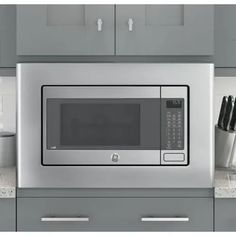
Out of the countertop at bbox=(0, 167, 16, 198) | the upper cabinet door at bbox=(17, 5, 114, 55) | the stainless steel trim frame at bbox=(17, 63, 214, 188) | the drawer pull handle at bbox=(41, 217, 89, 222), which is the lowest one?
the drawer pull handle at bbox=(41, 217, 89, 222)

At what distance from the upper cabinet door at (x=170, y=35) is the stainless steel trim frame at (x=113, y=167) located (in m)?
0.07

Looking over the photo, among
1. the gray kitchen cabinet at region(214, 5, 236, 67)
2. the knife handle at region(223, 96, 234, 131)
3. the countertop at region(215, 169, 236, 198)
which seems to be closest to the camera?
the countertop at region(215, 169, 236, 198)

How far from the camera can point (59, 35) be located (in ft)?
5.59

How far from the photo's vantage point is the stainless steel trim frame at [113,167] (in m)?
1.67

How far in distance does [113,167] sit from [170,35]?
545 millimetres

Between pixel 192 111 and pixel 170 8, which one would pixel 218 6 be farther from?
pixel 192 111

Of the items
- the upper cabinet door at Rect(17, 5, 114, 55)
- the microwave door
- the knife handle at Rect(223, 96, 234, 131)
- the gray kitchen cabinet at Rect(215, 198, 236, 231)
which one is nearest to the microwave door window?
the microwave door

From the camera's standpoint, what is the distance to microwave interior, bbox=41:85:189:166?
1.68 m

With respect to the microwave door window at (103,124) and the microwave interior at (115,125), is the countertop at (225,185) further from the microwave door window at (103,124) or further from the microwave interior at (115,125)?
the microwave door window at (103,124)

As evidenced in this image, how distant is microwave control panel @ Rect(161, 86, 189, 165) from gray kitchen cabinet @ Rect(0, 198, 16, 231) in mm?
587

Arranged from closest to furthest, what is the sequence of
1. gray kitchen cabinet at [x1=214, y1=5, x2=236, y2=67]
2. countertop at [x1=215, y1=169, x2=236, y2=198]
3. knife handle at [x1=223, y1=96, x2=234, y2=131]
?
countertop at [x1=215, y1=169, x2=236, y2=198]
gray kitchen cabinet at [x1=214, y1=5, x2=236, y2=67]
knife handle at [x1=223, y1=96, x2=234, y2=131]

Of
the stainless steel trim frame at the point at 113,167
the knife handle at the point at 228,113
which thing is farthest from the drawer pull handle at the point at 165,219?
the knife handle at the point at 228,113

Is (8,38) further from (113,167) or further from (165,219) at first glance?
(165,219)

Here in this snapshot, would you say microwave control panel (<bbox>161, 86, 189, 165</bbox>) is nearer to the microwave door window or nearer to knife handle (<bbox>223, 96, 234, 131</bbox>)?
the microwave door window
